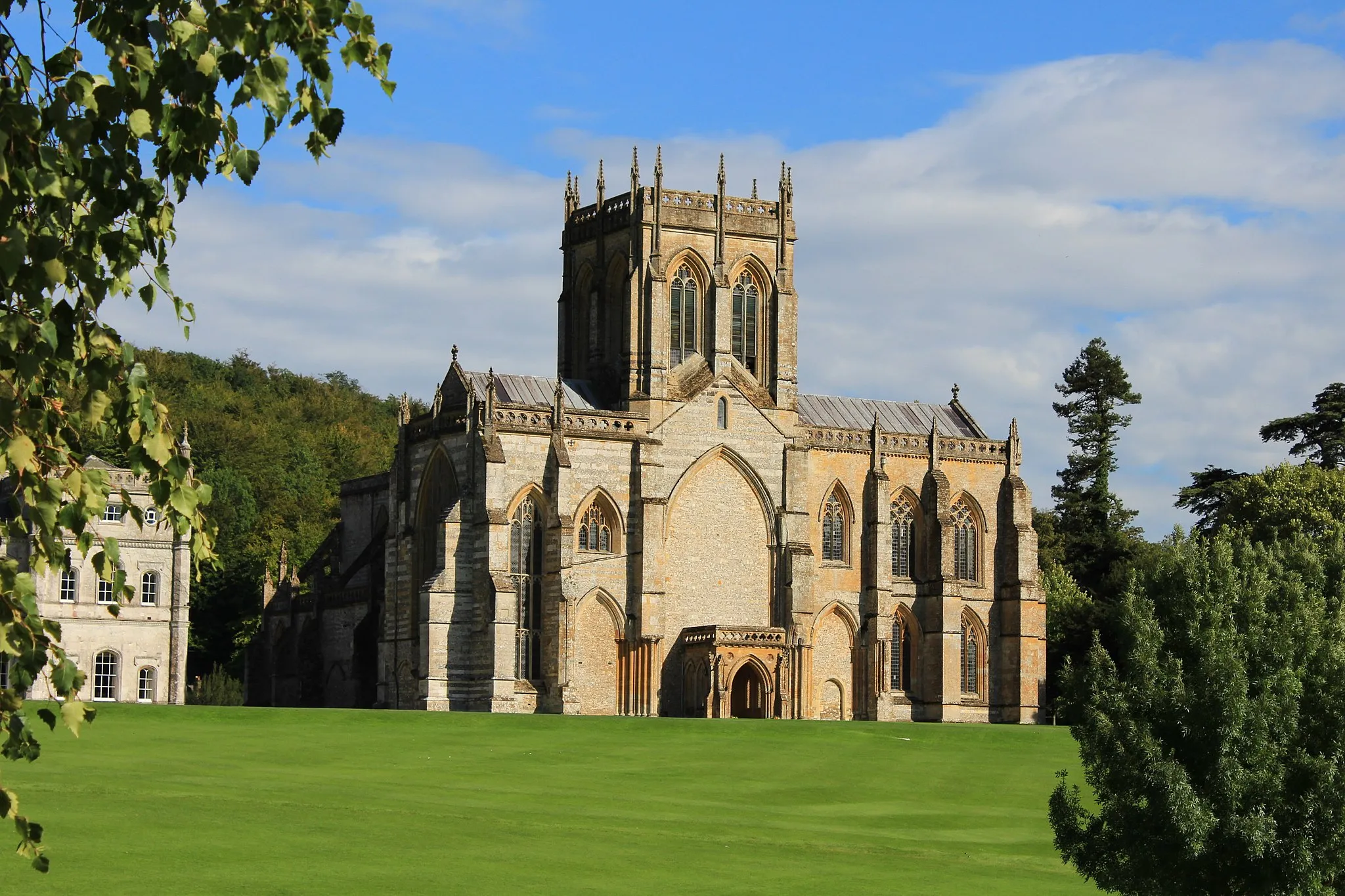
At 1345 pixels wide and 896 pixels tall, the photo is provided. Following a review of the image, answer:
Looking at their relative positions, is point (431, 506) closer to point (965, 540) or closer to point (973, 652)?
point (965, 540)

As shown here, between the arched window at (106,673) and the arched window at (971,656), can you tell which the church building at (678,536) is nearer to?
the arched window at (971,656)

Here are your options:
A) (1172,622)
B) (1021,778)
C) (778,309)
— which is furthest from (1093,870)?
(778,309)

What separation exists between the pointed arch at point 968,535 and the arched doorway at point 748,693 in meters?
10.9

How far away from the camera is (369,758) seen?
4478 centimetres

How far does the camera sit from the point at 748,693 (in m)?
67.7

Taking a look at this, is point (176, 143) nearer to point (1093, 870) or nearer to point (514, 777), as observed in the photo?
point (1093, 870)

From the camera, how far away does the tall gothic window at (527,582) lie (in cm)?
6544

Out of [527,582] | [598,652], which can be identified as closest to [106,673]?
[527,582]

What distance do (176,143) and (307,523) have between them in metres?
94.4

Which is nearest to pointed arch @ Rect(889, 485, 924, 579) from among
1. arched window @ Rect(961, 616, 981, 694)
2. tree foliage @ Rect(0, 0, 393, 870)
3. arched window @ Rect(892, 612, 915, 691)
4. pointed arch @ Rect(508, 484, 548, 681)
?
arched window @ Rect(892, 612, 915, 691)

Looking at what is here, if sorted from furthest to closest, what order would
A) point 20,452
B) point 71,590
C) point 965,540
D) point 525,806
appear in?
point 965,540 < point 71,590 < point 525,806 < point 20,452

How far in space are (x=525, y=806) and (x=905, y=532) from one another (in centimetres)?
3887

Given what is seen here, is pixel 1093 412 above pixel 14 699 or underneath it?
above

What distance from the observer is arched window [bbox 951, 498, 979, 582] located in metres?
74.0
